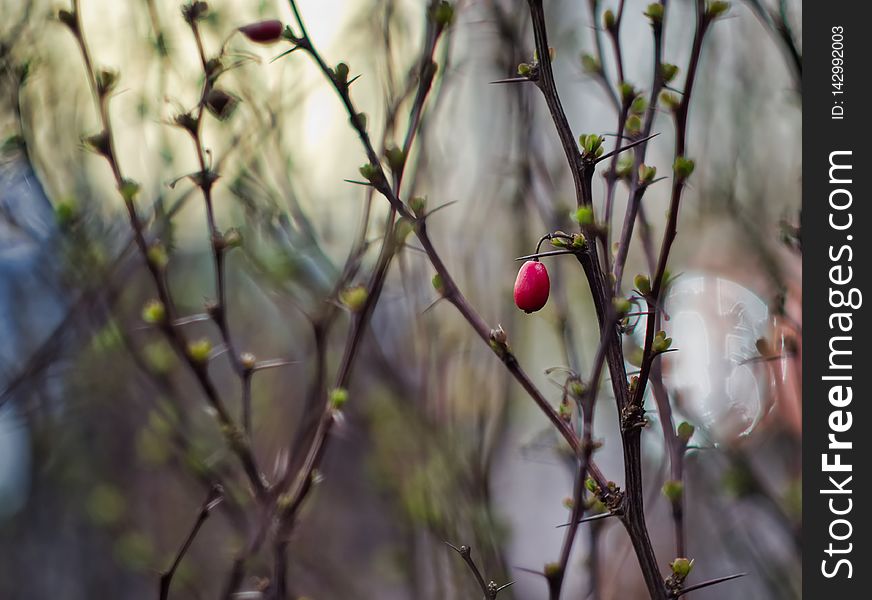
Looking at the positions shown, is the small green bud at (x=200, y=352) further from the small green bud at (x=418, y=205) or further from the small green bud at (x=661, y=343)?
the small green bud at (x=661, y=343)

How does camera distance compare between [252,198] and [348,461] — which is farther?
[348,461]

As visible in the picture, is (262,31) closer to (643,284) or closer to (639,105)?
(639,105)

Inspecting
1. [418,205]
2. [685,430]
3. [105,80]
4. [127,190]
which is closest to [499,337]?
[418,205]

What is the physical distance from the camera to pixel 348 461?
17.7 ft

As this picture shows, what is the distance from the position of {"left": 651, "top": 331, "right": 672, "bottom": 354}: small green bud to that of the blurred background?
0.66 meters

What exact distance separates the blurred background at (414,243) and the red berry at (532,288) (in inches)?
19.8

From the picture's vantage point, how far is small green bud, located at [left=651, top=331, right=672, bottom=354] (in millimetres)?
1152

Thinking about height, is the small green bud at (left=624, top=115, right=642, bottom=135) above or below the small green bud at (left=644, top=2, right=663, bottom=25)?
below

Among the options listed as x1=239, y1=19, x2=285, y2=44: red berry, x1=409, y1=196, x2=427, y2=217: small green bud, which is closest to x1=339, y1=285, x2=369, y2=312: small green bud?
x1=409, y1=196, x2=427, y2=217: small green bud

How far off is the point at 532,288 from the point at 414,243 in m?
1.47

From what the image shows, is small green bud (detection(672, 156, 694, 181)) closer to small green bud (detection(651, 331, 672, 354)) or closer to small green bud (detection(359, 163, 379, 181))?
small green bud (detection(651, 331, 672, 354))

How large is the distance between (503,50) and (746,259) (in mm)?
1316
